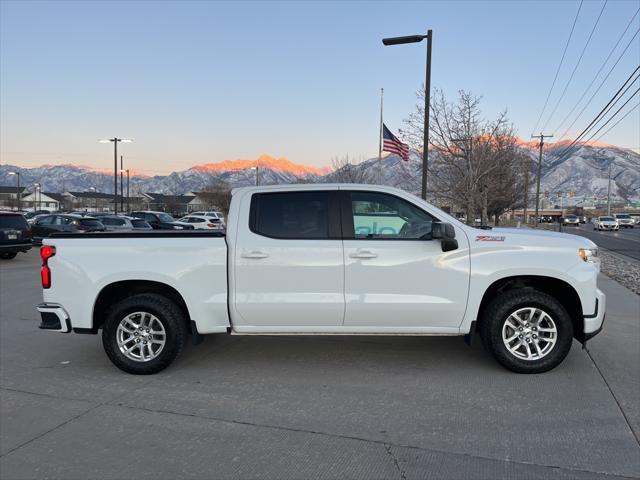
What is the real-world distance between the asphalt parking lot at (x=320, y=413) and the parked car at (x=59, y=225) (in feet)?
55.8

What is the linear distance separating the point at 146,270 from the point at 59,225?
19247mm

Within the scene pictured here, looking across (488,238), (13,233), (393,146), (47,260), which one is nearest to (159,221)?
(13,233)

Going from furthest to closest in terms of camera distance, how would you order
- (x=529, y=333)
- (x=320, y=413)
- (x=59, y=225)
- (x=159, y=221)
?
(x=159, y=221)
(x=59, y=225)
(x=529, y=333)
(x=320, y=413)

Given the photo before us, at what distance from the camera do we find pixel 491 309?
192 inches

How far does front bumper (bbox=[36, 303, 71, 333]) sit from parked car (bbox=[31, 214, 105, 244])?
1709 cm

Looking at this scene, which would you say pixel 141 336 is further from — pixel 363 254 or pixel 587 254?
pixel 587 254

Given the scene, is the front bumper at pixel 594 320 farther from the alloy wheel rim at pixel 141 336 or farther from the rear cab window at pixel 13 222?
the rear cab window at pixel 13 222

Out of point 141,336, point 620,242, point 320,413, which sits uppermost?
point 141,336

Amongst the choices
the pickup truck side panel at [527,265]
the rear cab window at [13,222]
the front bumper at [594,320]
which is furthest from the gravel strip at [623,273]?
the rear cab window at [13,222]

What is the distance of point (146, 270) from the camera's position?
4.91 metres

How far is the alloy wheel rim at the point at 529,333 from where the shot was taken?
486 centimetres

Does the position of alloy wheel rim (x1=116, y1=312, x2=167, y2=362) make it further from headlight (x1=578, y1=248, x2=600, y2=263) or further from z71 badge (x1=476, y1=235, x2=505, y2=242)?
headlight (x1=578, y1=248, x2=600, y2=263)

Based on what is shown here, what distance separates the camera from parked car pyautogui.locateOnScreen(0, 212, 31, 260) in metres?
15.4

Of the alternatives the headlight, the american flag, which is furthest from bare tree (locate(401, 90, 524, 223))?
the headlight
